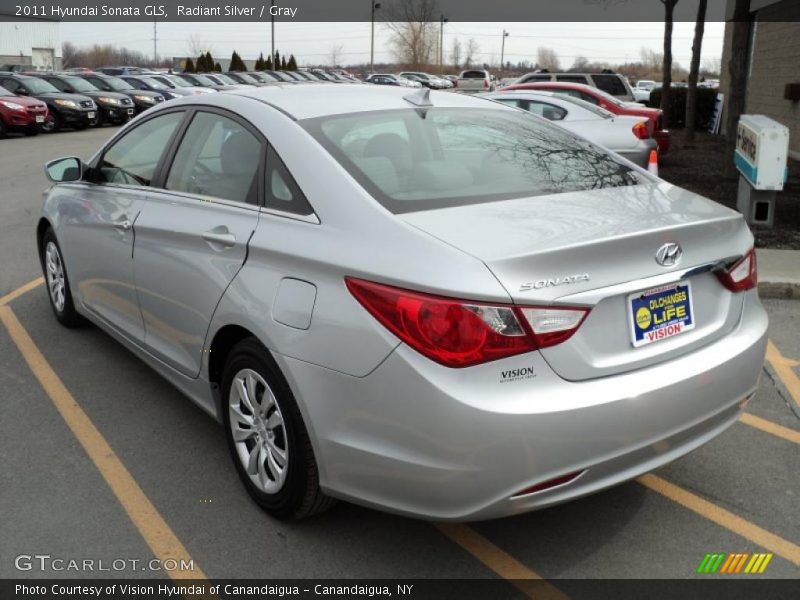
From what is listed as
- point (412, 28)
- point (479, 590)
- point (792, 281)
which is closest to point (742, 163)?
point (792, 281)

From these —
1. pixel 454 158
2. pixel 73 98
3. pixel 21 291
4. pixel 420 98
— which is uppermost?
pixel 420 98

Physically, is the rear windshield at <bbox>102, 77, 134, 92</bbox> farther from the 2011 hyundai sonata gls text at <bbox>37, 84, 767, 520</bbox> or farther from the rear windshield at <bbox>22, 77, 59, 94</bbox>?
the 2011 hyundai sonata gls text at <bbox>37, 84, 767, 520</bbox>

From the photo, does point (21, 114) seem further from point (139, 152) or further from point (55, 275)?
point (139, 152)

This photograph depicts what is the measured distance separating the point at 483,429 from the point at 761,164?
274 inches

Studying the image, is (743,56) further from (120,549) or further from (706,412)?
(120,549)

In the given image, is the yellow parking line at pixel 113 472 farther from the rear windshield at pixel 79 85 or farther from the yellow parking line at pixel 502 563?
the rear windshield at pixel 79 85

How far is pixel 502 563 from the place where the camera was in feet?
9.60

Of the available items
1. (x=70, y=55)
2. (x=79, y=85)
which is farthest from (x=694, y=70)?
(x=70, y=55)

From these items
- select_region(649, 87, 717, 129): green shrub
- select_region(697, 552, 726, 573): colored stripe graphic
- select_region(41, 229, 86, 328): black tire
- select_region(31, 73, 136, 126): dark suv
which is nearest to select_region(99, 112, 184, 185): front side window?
select_region(41, 229, 86, 328): black tire

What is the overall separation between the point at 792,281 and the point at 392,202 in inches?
188

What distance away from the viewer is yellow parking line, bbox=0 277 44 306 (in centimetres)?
634

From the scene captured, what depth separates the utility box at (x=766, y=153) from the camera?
25.9 ft

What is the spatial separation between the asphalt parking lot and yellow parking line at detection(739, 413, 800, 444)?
0.01m

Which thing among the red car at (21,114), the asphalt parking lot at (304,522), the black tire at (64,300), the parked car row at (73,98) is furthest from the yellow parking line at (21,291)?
the red car at (21,114)
